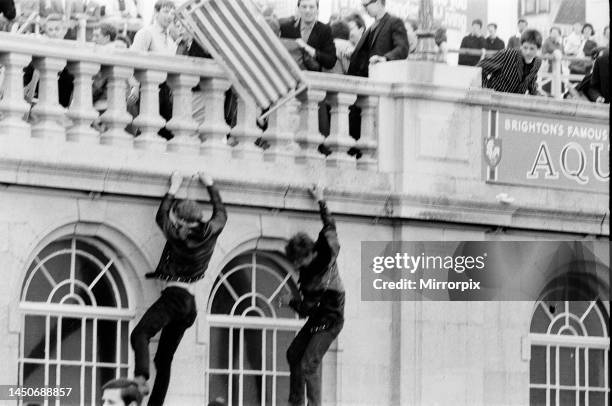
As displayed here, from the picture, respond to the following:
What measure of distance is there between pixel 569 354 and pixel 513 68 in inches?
121

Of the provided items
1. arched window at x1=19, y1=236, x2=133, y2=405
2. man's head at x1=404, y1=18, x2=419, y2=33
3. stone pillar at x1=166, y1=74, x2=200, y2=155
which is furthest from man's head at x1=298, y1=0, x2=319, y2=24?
man's head at x1=404, y1=18, x2=419, y2=33

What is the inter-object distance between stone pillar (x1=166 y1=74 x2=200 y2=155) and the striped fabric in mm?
428

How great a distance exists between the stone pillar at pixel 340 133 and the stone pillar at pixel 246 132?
0.86 m

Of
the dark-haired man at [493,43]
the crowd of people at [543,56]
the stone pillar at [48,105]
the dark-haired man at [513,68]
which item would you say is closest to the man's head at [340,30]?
the crowd of people at [543,56]

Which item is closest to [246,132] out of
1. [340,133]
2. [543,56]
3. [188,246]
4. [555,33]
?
[340,133]

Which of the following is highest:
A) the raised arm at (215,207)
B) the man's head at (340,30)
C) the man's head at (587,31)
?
the man's head at (587,31)

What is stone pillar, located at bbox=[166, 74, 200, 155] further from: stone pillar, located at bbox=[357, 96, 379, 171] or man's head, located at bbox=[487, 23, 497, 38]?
man's head, located at bbox=[487, 23, 497, 38]

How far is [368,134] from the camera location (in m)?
31.7

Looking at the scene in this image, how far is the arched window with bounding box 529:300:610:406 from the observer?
1289 inches

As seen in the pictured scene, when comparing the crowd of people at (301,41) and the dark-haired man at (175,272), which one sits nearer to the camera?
the dark-haired man at (175,272)

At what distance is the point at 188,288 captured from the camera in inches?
1177

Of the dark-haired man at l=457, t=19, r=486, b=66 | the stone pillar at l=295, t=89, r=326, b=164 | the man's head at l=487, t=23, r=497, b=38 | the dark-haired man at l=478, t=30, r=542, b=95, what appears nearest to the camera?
the stone pillar at l=295, t=89, r=326, b=164

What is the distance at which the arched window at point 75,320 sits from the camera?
96.5 feet

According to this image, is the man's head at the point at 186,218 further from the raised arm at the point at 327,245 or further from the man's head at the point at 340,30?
the man's head at the point at 340,30
